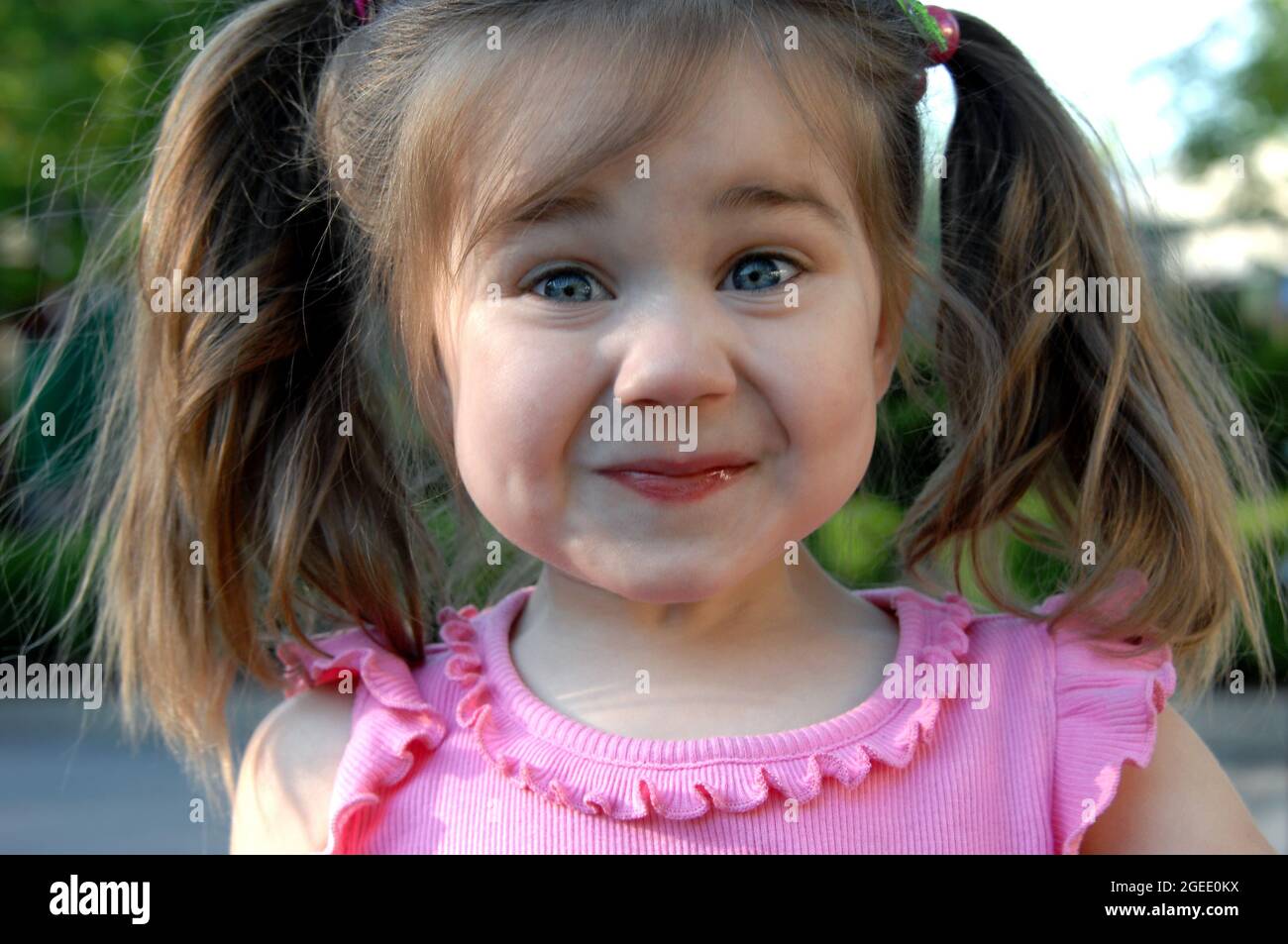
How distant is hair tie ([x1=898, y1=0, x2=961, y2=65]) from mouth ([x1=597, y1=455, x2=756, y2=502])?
722mm

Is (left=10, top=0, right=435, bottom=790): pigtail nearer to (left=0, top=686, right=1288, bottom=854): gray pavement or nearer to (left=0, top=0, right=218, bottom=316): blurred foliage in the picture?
(left=0, top=686, right=1288, bottom=854): gray pavement

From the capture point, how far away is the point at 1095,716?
170 cm

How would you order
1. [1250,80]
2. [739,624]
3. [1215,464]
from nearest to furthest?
1. [739,624]
2. [1215,464]
3. [1250,80]

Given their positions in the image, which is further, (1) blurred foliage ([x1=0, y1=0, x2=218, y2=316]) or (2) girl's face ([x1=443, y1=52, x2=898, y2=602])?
(1) blurred foliage ([x1=0, y1=0, x2=218, y2=316])

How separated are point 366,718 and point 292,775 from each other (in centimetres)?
13

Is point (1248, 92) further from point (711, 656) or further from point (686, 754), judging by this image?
point (686, 754)

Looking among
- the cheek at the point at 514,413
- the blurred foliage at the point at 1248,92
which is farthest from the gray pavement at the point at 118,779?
the blurred foliage at the point at 1248,92

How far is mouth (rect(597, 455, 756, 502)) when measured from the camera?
5.16 ft

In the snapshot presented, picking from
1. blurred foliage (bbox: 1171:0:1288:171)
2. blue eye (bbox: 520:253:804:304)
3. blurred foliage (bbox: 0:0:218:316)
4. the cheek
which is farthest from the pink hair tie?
blurred foliage (bbox: 1171:0:1288:171)

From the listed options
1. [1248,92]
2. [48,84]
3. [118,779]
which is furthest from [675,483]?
[1248,92]

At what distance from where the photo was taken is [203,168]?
2000 millimetres

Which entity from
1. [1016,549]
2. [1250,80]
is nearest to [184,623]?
[1016,549]

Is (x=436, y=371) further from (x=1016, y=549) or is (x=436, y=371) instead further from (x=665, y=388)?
(x=1016, y=549)
